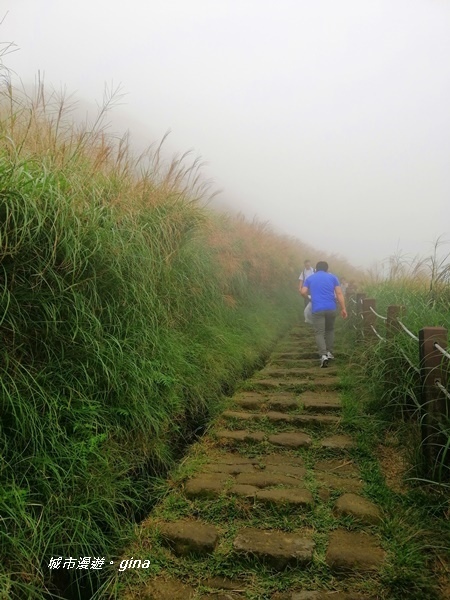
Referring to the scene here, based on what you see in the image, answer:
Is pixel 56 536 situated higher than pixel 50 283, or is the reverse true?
pixel 50 283

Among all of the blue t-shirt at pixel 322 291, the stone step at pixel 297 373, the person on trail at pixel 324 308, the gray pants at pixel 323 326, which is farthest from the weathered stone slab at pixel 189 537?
the blue t-shirt at pixel 322 291

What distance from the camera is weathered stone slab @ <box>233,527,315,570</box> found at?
2.05 meters

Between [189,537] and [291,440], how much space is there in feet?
4.29

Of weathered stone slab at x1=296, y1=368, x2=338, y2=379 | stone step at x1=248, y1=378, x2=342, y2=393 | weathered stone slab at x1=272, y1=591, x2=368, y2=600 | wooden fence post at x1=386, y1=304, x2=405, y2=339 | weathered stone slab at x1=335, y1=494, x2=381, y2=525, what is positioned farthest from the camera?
weathered stone slab at x1=296, y1=368, x2=338, y2=379

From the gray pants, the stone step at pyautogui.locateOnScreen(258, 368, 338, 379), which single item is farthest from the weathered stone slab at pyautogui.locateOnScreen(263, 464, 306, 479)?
the gray pants

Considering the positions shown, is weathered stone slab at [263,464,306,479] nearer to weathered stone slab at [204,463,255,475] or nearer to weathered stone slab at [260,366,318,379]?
weathered stone slab at [204,463,255,475]

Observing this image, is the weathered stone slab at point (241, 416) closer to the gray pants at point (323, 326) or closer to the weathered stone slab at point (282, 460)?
the weathered stone slab at point (282, 460)

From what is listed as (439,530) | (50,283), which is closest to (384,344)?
(439,530)

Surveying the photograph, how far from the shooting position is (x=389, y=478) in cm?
269

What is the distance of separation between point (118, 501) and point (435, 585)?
162 cm

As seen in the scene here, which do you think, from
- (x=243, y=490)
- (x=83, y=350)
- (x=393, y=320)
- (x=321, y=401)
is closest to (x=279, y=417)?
(x=321, y=401)

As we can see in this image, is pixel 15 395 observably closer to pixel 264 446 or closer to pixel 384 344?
pixel 264 446

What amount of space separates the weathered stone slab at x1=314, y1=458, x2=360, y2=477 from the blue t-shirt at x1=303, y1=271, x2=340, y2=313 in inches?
114

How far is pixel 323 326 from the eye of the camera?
5.70 metres
